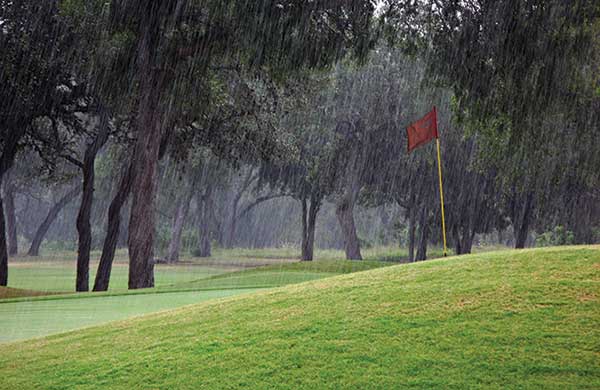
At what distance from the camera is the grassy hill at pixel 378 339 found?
576 cm

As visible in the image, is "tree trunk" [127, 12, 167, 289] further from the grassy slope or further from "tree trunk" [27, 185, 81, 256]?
"tree trunk" [27, 185, 81, 256]

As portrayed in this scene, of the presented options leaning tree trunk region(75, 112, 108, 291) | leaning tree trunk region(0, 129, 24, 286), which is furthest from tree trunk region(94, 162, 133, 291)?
leaning tree trunk region(0, 129, 24, 286)

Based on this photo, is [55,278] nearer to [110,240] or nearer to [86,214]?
[86,214]

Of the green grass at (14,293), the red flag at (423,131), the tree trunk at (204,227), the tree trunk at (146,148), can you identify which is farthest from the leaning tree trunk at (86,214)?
the tree trunk at (204,227)

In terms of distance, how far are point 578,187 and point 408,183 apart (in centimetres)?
1083

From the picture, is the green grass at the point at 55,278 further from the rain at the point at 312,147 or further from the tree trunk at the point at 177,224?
the tree trunk at the point at 177,224

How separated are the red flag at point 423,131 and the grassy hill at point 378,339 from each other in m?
8.68

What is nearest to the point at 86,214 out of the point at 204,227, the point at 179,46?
the point at 179,46

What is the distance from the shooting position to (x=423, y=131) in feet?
57.4

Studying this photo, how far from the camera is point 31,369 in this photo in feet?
24.0

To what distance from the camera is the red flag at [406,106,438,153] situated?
1708 cm

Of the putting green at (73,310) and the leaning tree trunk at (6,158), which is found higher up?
the leaning tree trunk at (6,158)

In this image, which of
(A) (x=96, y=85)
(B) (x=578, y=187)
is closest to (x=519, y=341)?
(A) (x=96, y=85)

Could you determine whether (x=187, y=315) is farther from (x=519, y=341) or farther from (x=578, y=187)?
(x=578, y=187)
